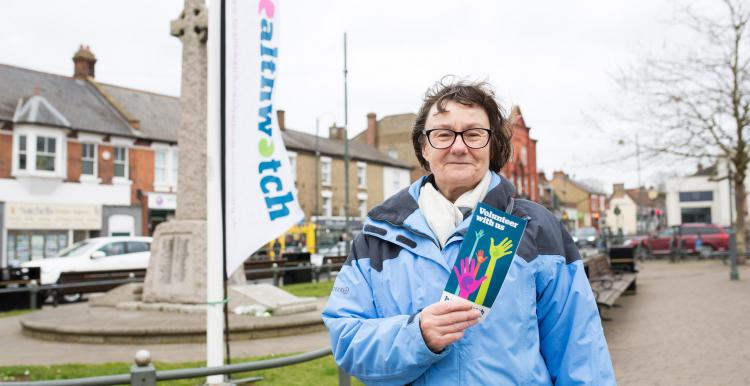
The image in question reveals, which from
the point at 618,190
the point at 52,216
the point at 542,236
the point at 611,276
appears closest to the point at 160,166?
the point at 52,216

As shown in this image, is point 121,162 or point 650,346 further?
point 121,162

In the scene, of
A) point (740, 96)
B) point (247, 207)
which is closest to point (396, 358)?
point (247, 207)

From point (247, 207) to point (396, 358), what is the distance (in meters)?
3.35

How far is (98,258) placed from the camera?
17.6m

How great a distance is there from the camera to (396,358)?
1.87 m

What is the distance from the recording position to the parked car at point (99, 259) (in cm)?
1717

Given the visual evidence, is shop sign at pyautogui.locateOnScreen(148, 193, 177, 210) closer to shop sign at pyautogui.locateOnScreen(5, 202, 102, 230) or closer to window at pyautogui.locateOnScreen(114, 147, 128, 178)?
window at pyautogui.locateOnScreen(114, 147, 128, 178)

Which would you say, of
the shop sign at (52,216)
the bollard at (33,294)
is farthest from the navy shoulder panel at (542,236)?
the shop sign at (52,216)

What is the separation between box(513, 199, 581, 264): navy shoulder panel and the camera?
2.01 meters

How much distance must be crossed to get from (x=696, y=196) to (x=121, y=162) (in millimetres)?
51412

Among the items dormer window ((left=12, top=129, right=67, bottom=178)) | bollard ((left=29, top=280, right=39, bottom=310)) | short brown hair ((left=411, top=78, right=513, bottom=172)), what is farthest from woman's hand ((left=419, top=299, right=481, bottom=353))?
dormer window ((left=12, top=129, right=67, bottom=178))

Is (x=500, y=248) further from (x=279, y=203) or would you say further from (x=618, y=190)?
(x=618, y=190)

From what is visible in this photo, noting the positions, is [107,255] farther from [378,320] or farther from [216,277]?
[378,320]

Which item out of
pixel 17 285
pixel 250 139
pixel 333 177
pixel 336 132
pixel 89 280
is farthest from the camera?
pixel 336 132
